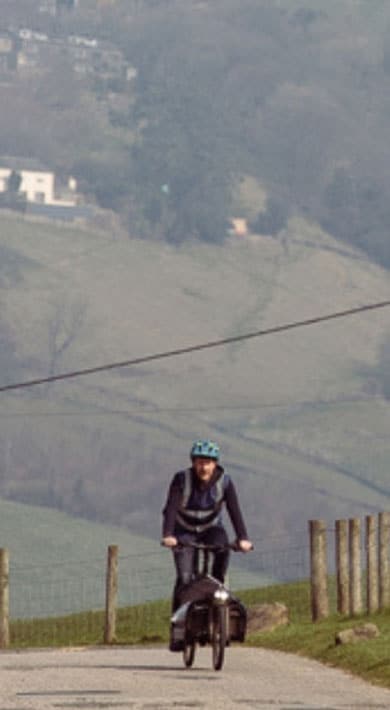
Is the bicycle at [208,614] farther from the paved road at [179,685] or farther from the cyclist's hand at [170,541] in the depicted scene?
the paved road at [179,685]

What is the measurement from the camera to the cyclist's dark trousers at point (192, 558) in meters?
21.7

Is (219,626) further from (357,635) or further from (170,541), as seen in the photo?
(357,635)

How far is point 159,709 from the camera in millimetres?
17734

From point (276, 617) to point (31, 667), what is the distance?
16.0 metres

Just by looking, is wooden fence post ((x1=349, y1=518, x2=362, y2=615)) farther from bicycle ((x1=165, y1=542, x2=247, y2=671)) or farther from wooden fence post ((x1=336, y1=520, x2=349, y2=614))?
bicycle ((x1=165, y1=542, x2=247, y2=671))

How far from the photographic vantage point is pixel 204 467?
21344mm

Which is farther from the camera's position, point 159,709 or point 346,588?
point 346,588

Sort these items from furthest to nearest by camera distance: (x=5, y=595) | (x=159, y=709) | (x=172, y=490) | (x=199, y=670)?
(x=5, y=595), (x=199, y=670), (x=172, y=490), (x=159, y=709)

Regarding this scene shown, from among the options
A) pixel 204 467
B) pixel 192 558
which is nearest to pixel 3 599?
pixel 192 558

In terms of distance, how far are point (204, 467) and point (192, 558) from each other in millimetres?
1265

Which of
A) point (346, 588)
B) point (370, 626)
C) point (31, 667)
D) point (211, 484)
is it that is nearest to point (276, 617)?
point (346, 588)

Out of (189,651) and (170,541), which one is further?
(189,651)

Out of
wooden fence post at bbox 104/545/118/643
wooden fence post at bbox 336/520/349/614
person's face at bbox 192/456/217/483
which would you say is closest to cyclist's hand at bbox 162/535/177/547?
person's face at bbox 192/456/217/483

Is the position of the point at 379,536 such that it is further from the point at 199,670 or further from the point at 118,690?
the point at 118,690
